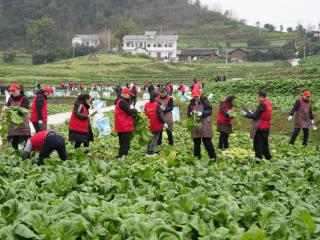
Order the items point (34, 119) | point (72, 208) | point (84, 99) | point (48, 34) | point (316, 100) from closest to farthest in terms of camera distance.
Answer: point (72, 208), point (84, 99), point (34, 119), point (316, 100), point (48, 34)

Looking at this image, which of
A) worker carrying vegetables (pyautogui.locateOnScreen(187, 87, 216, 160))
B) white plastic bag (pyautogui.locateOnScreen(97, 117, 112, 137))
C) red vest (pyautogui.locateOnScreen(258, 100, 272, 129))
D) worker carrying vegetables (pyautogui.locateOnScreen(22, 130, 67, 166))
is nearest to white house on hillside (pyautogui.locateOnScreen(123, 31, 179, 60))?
white plastic bag (pyautogui.locateOnScreen(97, 117, 112, 137))

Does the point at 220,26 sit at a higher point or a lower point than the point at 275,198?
higher

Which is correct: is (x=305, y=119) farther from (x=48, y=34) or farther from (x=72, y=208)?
(x=48, y=34)

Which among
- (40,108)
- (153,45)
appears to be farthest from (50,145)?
(153,45)

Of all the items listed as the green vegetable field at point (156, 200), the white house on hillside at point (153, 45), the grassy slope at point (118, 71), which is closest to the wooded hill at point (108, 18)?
the white house on hillside at point (153, 45)

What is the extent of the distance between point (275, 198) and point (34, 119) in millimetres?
7641

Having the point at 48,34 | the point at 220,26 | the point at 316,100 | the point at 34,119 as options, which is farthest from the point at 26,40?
the point at 34,119

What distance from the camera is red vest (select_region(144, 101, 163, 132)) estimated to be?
1296 cm

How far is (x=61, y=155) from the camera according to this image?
9852 mm

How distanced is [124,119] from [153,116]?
128cm

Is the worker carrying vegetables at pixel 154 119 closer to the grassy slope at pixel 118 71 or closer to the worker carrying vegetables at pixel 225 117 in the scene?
the worker carrying vegetables at pixel 225 117

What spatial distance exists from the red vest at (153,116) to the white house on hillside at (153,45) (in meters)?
90.2

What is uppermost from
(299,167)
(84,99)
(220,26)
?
(220,26)

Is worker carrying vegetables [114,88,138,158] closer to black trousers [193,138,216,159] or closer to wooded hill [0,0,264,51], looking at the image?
black trousers [193,138,216,159]
